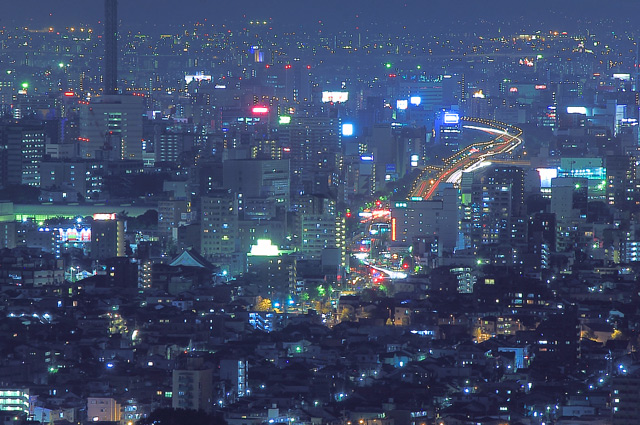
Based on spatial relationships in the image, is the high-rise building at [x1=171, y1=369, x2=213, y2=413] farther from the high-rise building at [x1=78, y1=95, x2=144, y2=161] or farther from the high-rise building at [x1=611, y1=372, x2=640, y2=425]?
the high-rise building at [x1=78, y1=95, x2=144, y2=161]

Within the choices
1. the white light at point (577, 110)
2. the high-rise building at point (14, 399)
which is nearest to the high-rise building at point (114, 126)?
the white light at point (577, 110)

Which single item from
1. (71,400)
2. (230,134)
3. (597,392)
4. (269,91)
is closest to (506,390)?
(597,392)

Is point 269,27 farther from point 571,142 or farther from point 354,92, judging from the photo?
point 571,142

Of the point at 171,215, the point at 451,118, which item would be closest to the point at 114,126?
the point at 451,118

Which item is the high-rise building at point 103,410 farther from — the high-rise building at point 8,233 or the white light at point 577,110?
the white light at point 577,110

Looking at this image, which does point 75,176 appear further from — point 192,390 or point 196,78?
point 192,390

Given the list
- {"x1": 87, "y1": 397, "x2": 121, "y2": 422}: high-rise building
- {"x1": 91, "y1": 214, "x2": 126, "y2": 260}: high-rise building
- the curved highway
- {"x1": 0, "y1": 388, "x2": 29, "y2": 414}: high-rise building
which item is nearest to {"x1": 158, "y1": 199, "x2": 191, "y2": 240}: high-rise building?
{"x1": 91, "y1": 214, "x2": 126, "y2": 260}: high-rise building
